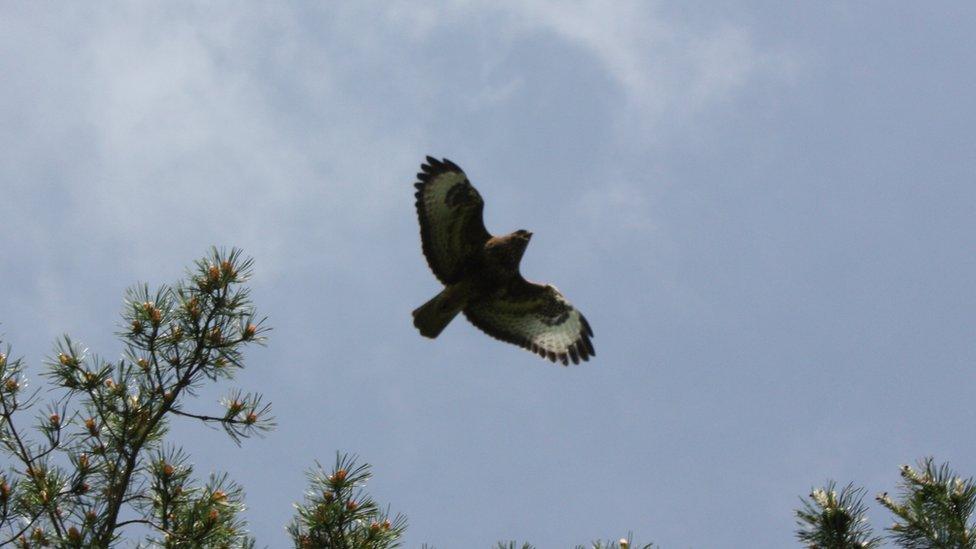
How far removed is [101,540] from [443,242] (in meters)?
4.96

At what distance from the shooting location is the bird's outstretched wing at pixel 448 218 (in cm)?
943

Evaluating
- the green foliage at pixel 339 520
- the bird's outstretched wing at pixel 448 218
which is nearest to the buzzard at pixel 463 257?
the bird's outstretched wing at pixel 448 218

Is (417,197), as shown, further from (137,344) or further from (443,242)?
(137,344)

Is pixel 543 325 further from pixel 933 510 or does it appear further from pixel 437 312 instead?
pixel 933 510

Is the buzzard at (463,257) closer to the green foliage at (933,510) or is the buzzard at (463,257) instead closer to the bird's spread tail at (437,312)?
the bird's spread tail at (437,312)

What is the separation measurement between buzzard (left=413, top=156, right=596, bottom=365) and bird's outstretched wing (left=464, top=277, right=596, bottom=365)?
0.5 inches

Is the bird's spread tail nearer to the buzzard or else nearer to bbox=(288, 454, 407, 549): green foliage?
the buzzard

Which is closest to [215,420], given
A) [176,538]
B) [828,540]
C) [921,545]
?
[176,538]

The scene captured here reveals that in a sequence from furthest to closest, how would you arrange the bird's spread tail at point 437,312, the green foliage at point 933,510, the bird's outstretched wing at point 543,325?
the bird's outstretched wing at point 543,325 < the bird's spread tail at point 437,312 < the green foliage at point 933,510

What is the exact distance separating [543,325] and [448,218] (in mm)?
1447

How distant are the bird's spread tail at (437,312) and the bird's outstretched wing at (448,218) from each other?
203 millimetres

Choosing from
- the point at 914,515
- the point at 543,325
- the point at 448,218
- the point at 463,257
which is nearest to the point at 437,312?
the point at 463,257

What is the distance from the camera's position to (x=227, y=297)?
6148 mm

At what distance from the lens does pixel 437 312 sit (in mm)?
9273
